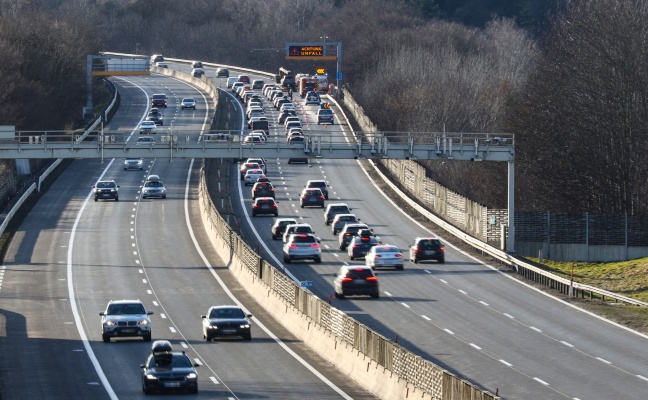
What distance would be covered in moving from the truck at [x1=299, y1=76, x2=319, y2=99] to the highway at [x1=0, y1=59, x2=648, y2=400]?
65020 mm

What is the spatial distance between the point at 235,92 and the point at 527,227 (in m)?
95.7

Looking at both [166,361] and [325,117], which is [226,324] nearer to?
[166,361]

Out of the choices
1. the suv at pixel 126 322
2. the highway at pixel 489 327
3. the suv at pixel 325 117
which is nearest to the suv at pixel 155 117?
the suv at pixel 325 117

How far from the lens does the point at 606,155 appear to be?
8544 centimetres

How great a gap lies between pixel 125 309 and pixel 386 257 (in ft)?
59.5

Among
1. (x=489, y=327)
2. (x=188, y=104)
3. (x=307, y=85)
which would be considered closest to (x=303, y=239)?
(x=489, y=327)

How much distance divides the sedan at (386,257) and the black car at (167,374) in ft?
85.7

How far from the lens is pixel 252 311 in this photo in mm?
51594

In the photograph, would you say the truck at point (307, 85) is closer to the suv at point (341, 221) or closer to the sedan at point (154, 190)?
the sedan at point (154, 190)

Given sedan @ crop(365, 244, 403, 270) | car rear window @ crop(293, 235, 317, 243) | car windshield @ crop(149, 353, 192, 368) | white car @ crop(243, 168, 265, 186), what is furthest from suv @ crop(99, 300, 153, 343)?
white car @ crop(243, 168, 265, 186)

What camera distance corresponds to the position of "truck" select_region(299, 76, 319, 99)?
156m

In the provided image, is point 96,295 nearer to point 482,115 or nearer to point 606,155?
point 606,155

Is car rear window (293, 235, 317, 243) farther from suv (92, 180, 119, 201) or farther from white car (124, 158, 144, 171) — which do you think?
white car (124, 158, 144, 171)

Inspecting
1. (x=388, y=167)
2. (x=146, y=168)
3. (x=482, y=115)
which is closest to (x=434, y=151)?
(x=388, y=167)
